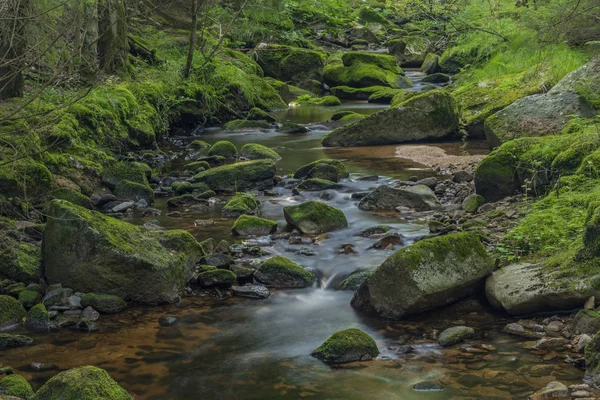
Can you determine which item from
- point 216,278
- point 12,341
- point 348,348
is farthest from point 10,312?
point 348,348

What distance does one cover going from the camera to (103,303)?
276 inches

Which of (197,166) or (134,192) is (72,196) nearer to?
(134,192)

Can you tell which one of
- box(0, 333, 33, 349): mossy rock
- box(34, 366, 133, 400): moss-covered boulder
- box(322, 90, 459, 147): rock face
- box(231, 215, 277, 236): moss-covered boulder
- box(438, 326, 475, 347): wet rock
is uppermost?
box(322, 90, 459, 147): rock face

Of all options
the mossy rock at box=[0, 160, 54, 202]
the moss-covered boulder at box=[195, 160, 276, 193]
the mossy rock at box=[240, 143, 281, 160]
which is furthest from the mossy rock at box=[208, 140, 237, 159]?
the mossy rock at box=[0, 160, 54, 202]

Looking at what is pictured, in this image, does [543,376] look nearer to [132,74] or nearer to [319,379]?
[319,379]

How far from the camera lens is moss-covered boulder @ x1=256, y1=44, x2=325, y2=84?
84.9ft

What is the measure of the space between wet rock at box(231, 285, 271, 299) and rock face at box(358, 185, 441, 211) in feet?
11.4

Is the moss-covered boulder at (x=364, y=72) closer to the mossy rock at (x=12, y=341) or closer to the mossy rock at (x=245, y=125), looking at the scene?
the mossy rock at (x=245, y=125)

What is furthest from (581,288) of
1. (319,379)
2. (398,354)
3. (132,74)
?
(132,74)

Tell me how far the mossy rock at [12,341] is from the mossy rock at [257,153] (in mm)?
9004

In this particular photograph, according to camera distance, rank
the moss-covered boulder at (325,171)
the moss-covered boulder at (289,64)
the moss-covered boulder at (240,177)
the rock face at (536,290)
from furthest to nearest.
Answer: the moss-covered boulder at (289,64) → the moss-covered boulder at (325,171) → the moss-covered boulder at (240,177) → the rock face at (536,290)

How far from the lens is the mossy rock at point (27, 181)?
942 cm

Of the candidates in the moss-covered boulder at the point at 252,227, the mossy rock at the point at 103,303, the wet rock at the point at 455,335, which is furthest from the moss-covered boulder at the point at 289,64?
the wet rock at the point at 455,335

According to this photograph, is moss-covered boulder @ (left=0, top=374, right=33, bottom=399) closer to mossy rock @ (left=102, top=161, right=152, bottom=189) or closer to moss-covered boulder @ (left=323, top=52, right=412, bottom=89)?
mossy rock @ (left=102, top=161, right=152, bottom=189)
